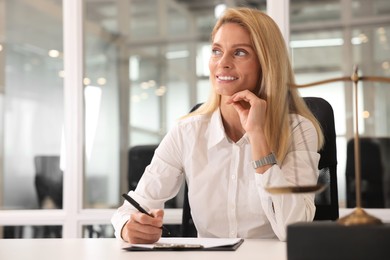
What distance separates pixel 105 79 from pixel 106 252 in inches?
75.5

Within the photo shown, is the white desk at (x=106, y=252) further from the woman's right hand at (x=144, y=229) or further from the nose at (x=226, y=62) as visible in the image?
the nose at (x=226, y=62)

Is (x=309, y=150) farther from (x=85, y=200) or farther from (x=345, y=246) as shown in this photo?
(x=85, y=200)

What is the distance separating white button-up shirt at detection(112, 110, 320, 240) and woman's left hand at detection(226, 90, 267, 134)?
11 cm

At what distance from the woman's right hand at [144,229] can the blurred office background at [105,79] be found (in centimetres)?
152

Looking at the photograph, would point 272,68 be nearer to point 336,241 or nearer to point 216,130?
point 216,130

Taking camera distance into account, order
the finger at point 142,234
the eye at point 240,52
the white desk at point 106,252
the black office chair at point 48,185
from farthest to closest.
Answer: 1. the black office chair at point 48,185
2. the eye at point 240,52
3. the finger at point 142,234
4. the white desk at point 106,252

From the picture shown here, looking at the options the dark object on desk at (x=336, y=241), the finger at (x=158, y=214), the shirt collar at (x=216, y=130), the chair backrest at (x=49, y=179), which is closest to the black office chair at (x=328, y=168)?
the shirt collar at (x=216, y=130)

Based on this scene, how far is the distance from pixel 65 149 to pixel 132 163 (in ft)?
1.34

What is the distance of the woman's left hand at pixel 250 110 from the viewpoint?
7.08 feet

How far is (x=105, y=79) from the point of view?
346 centimetres

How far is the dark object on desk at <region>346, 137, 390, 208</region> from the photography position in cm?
314

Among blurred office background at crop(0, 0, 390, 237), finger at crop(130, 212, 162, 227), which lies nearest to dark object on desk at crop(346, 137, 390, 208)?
blurred office background at crop(0, 0, 390, 237)

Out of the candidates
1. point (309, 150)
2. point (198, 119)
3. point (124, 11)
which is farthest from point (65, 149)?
point (309, 150)

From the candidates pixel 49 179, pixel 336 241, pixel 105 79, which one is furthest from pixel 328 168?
pixel 49 179
